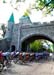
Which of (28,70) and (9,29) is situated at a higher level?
(9,29)

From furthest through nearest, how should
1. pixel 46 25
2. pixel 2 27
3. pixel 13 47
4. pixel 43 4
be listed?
1. pixel 2 27
2. pixel 13 47
3. pixel 46 25
4. pixel 43 4

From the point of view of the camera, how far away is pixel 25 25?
44156 mm

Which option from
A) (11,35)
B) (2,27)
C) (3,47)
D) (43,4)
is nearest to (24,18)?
(11,35)

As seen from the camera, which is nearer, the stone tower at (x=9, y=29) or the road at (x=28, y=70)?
the road at (x=28, y=70)

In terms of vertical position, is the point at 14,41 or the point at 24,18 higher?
the point at 24,18

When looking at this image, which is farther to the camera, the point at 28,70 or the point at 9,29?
the point at 9,29

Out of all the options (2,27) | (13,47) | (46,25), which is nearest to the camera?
(46,25)

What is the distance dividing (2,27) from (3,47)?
14.1 metres

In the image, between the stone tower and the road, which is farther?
the stone tower

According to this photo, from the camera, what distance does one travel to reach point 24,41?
151 ft

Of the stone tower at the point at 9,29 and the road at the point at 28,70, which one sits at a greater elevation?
the stone tower at the point at 9,29

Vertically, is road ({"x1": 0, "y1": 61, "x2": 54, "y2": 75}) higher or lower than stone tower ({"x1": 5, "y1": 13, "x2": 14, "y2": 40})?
lower

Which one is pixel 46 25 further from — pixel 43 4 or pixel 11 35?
pixel 43 4

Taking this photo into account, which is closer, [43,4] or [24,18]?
[43,4]
